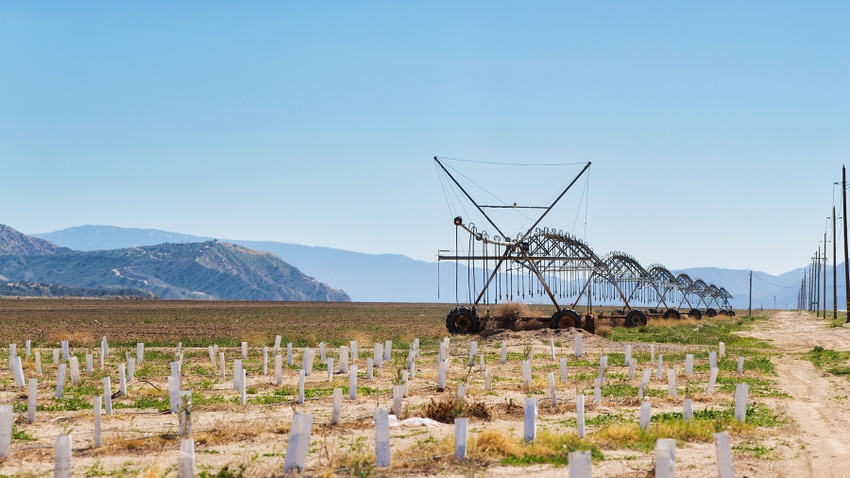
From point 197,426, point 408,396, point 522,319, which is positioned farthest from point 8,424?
point 522,319

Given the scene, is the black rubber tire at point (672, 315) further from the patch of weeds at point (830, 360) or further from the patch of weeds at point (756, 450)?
the patch of weeds at point (756, 450)

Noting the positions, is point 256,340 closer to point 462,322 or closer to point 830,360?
point 462,322

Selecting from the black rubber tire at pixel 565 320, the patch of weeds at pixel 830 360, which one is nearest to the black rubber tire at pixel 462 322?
the black rubber tire at pixel 565 320

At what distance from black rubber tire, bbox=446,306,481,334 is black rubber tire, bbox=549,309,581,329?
356cm

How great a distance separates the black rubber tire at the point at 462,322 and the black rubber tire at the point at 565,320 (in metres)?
3.56

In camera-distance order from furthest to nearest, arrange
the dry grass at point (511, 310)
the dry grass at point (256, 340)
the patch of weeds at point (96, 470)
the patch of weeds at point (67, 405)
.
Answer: the dry grass at point (511, 310) → the dry grass at point (256, 340) → the patch of weeds at point (67, 405) → the patch of weeds at point (96, 470)

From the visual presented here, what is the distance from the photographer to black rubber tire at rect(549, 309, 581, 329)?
47.4 meters

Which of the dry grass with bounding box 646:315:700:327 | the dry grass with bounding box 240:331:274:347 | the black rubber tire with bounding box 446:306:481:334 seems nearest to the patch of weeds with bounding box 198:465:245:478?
the dry grass with bounding box 240:331:274:347

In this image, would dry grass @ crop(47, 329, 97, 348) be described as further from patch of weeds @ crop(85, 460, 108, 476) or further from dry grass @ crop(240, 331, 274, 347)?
patch of weeds @ crop(85, 460, 108, 476)

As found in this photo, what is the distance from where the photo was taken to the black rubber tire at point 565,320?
4744 centimetres

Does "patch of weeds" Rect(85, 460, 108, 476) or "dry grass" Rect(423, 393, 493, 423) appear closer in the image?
"patch of weeds" Rect(85, 460, 108, 476)

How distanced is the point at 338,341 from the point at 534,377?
1750 cm

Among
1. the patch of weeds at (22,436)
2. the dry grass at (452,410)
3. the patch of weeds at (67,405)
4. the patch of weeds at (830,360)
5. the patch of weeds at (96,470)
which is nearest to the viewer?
the patch of weeds at (96,470)

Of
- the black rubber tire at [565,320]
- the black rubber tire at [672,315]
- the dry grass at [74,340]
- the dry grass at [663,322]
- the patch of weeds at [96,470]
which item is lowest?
the dry grass at [74,340]
